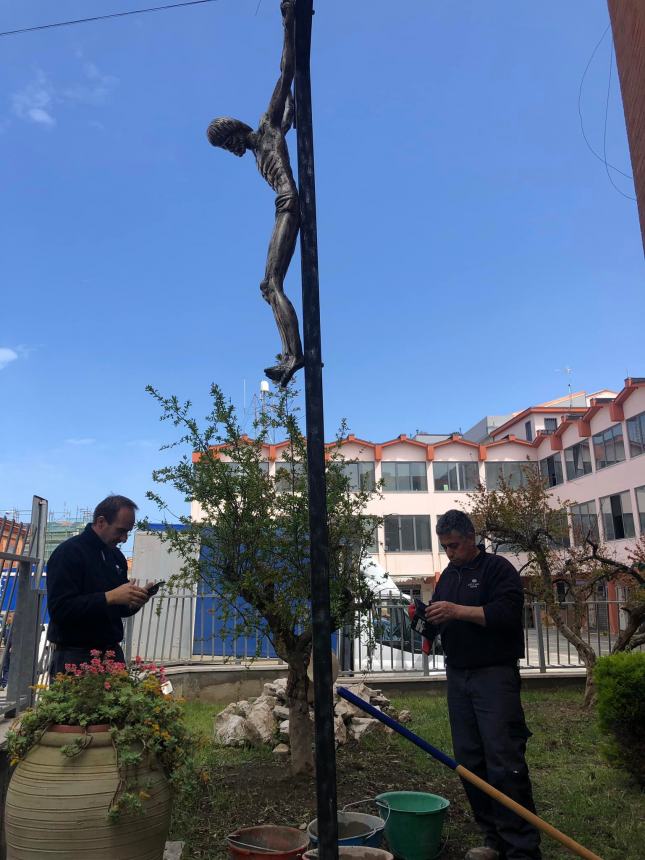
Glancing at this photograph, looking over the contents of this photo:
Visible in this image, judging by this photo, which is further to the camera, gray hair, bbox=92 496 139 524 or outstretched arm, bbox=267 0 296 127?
gray hair, bbox=92 496 139 524

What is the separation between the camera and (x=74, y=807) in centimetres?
264

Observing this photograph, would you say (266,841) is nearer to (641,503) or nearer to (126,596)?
(126,596)

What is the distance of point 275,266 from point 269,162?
2.05 ft

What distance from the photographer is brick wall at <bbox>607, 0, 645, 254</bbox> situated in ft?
18.4

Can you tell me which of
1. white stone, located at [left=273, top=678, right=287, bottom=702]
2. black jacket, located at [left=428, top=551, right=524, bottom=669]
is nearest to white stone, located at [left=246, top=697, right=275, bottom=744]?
white stone, located at [left=273, top=678, right=287, bottom=702]

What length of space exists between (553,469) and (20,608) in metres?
34.2

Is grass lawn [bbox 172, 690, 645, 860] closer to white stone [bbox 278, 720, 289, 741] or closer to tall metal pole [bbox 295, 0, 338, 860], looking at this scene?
white stone [bbox 278, 720, 289, 741]

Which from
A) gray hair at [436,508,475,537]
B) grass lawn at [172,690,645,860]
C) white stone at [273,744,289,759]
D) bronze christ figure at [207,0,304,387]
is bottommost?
grass lawn at [172,690,645,860]

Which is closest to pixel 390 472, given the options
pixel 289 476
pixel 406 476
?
pixel 406 476

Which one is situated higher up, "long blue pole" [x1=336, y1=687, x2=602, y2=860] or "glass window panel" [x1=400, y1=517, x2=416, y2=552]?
"glass window panel" [x1=400, y1=517, x2=416, y2=552]

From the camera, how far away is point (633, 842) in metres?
Result: 4.16

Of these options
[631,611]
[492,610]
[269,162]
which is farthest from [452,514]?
[631,611]

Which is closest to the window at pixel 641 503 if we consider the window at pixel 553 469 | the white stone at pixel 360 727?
the window at pixel 553 469

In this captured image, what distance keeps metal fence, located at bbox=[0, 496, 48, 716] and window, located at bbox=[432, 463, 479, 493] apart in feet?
108
